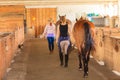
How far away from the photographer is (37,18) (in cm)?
2867

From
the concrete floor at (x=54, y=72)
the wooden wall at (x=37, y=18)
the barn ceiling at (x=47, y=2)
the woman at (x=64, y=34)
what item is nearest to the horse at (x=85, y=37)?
the concrete floor at (x=54, y=72)

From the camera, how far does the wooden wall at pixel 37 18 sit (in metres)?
28.4

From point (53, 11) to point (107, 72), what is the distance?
20227 millimetres

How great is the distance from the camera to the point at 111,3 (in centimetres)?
2659

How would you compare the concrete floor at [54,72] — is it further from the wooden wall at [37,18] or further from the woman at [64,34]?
the wooden wall at [37,18]

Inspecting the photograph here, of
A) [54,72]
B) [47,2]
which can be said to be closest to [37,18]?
[47,2]

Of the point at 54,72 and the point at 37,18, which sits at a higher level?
the point at 37,18

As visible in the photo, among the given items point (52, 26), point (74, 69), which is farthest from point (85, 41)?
point (52, 26)

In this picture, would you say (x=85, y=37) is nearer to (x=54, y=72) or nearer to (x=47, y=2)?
(x=54, y=72)

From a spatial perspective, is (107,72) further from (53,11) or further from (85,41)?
(53,11)

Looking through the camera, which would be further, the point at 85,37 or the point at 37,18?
the point at 37,18

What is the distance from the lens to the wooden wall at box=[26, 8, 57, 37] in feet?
93.3

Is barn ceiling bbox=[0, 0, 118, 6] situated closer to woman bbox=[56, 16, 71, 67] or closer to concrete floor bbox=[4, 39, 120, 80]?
concrete floor bbox=[4, 39, 120, 80]

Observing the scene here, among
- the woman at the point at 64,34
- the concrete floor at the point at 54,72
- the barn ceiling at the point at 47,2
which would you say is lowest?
the concrete floor at the point at 54,72
